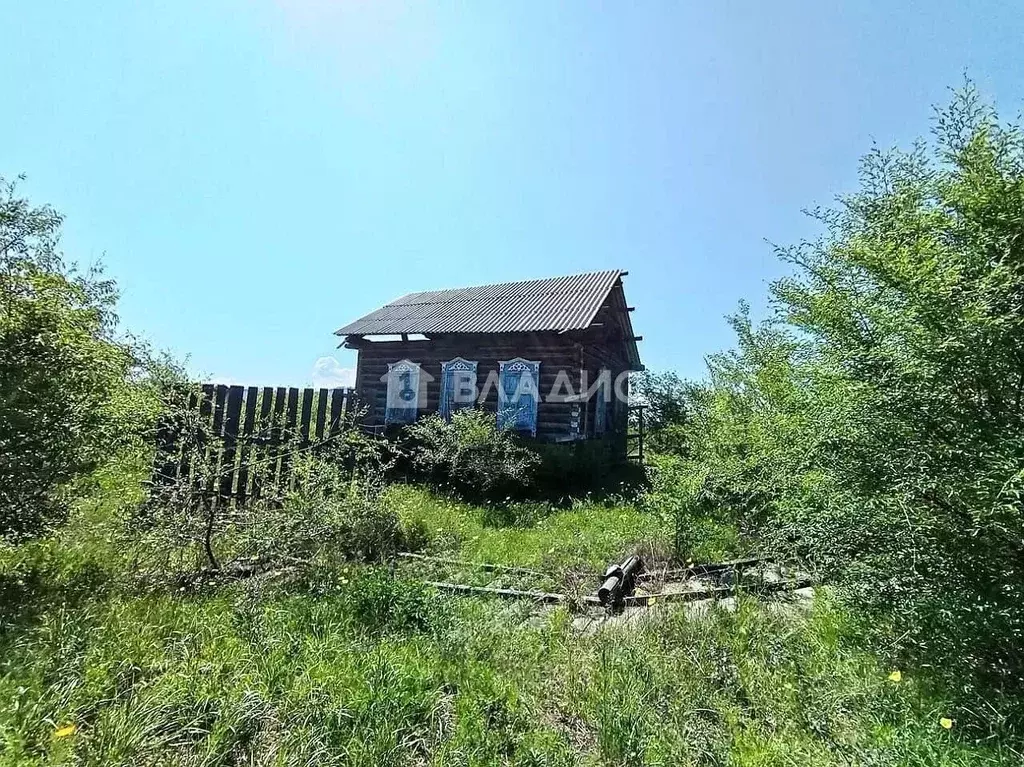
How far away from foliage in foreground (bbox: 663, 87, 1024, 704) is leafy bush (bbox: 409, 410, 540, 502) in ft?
20.1

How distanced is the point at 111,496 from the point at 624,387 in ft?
47.6

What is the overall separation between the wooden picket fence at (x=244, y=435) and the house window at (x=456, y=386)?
22.1ft

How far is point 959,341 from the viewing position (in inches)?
84.6

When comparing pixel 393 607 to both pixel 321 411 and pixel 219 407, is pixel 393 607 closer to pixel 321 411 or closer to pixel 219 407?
pixel 321 411

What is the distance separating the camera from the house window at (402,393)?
14.3 meters

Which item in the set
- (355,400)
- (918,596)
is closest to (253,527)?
(355,400)

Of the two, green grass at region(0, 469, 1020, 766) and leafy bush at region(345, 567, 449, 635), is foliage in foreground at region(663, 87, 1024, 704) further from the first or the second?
leafy bush at region(345, 567, 449, 635)

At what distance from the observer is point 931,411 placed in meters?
2.32

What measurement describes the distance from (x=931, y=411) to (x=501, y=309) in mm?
12644

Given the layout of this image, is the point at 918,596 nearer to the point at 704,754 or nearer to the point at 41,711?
the point at 704,754

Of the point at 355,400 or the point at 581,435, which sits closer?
the point at 355,400

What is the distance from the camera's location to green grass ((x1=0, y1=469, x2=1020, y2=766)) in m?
2.13

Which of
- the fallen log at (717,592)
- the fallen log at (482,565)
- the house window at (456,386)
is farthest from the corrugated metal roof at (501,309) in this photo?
the fallen log at (717,592)

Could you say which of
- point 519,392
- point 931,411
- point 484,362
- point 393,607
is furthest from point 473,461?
point 931,411
